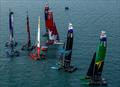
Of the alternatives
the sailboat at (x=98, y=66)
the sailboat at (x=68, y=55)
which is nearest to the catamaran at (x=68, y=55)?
the sailboat at (x=68, y=55)

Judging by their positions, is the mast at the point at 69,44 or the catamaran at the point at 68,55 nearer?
the mast at the point at 69,44

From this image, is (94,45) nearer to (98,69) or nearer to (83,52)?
(83,52)

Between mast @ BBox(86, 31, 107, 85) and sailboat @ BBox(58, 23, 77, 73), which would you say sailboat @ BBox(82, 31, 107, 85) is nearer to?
mast @ BBox(86, 31, 107, 85)

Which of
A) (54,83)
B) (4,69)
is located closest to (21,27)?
(4,69)

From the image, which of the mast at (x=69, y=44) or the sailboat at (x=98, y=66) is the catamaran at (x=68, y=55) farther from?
the sailboat at (x=98, y=66)

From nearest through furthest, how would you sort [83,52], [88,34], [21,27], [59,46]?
[83,52] → [59,46] → [88,34] → [21,27]

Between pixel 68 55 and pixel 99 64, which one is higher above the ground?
pixel 68 55

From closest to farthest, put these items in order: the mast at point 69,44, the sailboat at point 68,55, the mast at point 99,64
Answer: the mast at point 99,64 < the mast at point 69,44 < the sailboat at point 68,55

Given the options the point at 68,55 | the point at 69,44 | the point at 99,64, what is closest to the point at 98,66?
the point at 99,64

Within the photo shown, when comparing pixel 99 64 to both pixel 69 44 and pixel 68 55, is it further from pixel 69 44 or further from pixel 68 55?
pixel 68 55
